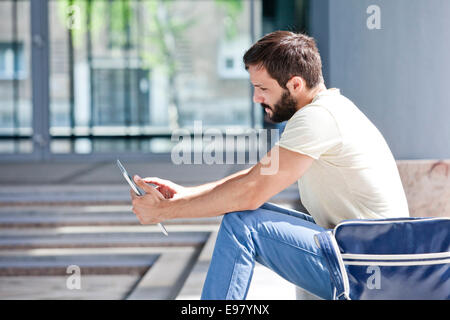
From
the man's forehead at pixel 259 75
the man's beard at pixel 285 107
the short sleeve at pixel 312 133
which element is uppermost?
the man's forehead at pixel 259 75

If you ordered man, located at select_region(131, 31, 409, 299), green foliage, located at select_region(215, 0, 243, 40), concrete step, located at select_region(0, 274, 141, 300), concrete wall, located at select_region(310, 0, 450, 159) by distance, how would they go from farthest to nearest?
green foliage, located at select_region(215, 0, 243, 40), concrete step, located at select_region(0, 274, 141, 300), concrete wall, located at select_region(310, 0, 450, 159), man, located at select_region(131, 31, 409, 299)

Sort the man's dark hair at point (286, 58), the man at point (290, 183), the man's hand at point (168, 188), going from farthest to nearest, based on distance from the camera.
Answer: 1. the man's hand at point (168, 188)
2. the man's dark hair at point (286, 58)
3. the man at point (290, 183)

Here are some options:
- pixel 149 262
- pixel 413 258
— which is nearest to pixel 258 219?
pixel 413 258

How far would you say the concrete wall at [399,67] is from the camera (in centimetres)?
257

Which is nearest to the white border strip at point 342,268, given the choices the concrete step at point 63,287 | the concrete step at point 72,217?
the concrete step at point 63,287

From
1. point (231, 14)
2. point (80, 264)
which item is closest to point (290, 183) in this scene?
point (80, 264)

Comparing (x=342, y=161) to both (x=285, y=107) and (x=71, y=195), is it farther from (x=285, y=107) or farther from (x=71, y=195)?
(x=71, y=195)

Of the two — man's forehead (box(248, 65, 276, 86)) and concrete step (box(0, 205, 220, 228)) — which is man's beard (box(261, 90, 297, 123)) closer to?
man's forehead (box(248, 65, 276, 86))

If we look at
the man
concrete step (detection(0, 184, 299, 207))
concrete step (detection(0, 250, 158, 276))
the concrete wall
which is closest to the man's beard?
the man

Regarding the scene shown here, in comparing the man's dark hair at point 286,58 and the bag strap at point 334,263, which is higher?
the man's dark hair at point 286,58

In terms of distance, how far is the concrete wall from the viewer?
2568 millimetres

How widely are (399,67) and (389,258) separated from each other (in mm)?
1115

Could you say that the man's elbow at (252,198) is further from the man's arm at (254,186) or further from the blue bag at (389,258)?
the blue bag at (389,258)

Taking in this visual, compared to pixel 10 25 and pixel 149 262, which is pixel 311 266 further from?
pixel 10 25
